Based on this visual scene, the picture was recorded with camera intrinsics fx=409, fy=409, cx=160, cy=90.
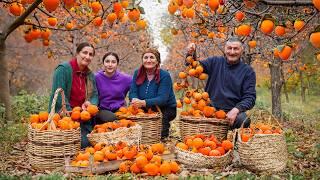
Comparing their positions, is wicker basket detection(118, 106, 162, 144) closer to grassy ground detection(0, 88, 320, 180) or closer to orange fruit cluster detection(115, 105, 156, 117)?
orange fruit cluster detection(115, 105, 156, 117)

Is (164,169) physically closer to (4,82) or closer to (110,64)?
(110,64)

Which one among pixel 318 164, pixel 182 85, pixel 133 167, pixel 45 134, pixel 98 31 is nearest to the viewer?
pixel 133 167

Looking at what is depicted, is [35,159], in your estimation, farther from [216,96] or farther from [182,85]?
[216,96]

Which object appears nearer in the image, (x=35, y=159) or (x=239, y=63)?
(x=35, y=159)

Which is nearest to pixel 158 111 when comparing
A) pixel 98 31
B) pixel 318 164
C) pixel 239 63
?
pixel 239 63

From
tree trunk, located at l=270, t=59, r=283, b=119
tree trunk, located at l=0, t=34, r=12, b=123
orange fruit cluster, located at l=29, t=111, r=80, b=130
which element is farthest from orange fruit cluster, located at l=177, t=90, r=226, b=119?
tree trunk, located at l=270, t=59, r=283, b=119

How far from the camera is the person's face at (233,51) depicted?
520 centimetres

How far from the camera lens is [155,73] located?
6.02m

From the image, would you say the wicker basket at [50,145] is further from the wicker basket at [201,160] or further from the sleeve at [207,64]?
the sleeve at [207,64]

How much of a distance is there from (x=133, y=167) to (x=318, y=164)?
234 cm

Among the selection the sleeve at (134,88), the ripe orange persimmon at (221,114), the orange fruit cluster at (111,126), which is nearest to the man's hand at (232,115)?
the ripe orange persimmon at (221,114)

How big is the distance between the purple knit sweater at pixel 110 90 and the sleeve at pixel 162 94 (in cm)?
62

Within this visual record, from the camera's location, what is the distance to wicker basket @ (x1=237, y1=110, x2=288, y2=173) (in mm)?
4293

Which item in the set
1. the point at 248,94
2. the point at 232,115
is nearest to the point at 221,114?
the point at 232,115
